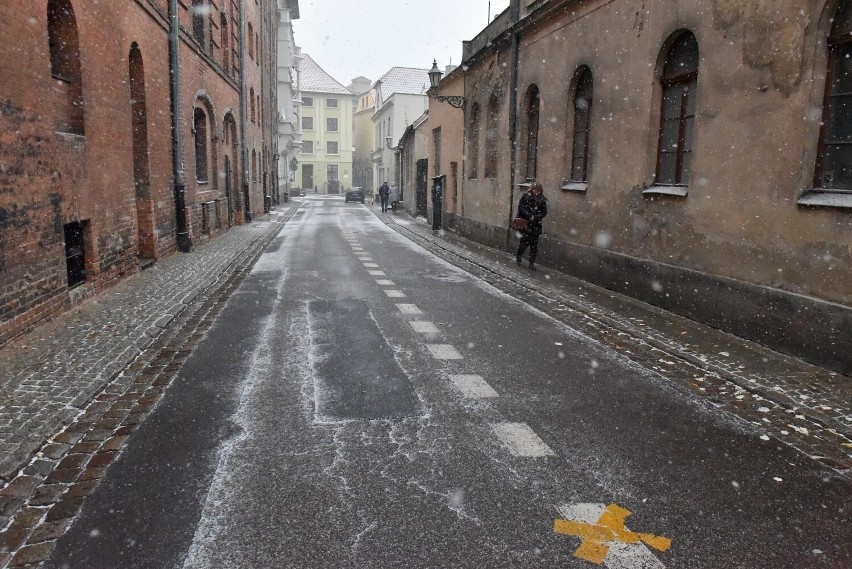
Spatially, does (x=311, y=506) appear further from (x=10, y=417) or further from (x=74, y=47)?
(x=74, y=47)

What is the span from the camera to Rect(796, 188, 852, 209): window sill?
246 inches

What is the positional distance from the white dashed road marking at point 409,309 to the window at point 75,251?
14.9ft

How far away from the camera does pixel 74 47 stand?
29.9 feet

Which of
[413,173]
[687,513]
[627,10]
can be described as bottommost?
[687,513]

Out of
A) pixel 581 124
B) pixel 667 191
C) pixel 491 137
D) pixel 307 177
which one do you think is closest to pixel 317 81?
pixel 307 177

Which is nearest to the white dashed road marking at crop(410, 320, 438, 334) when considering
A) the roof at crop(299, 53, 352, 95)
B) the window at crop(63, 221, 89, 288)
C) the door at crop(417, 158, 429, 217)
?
the window at crop(63, 221, 89, 288)

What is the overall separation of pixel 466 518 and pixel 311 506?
0.84 meters

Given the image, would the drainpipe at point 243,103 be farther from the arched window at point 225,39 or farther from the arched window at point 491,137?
the arched window at point 491,137

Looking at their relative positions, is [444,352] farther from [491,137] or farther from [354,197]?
[354,197]

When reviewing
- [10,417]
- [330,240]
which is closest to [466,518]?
[10,417]

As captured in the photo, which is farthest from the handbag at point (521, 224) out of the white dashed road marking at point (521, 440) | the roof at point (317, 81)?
the roof at point (317, 81)

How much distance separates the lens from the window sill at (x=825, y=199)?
20.5 feet

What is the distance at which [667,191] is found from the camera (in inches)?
366

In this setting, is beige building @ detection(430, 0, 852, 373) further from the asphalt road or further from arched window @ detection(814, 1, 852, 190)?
the asphalt road
